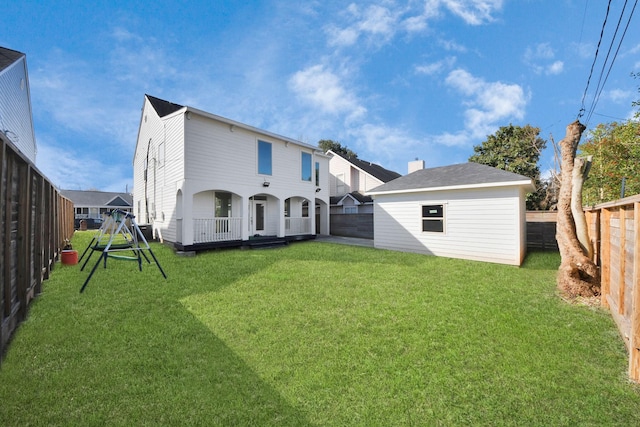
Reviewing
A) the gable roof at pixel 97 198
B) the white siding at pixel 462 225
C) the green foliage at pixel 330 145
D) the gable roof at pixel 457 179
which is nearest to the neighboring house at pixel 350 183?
the gable roof at pixel 457 179

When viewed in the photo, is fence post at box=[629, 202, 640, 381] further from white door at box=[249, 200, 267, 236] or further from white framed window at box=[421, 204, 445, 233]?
white door at box=[249, 200, 267, 236]

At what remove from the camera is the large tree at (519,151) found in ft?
67.1

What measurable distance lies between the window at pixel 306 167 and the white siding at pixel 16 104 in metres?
11.1

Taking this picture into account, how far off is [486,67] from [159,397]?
15252 mm

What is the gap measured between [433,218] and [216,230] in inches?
354

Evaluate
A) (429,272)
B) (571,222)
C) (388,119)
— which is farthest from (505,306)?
(388,119)

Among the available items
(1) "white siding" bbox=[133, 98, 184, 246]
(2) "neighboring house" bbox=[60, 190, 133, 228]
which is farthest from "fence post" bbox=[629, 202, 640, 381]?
(2) "neighboring house" bbox=[60, 190, 133, 228]

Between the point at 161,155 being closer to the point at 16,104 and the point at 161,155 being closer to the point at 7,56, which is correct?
the point at 7,56

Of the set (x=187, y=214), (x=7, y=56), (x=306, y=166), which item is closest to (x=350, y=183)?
(x=306, y=166)

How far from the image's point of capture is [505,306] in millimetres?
4887

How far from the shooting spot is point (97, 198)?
118 ft

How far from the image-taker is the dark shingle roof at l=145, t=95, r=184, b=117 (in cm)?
1344

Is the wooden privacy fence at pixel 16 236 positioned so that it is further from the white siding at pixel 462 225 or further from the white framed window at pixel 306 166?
the white siding at pixel 462 225

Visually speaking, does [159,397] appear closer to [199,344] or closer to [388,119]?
[199,344]
